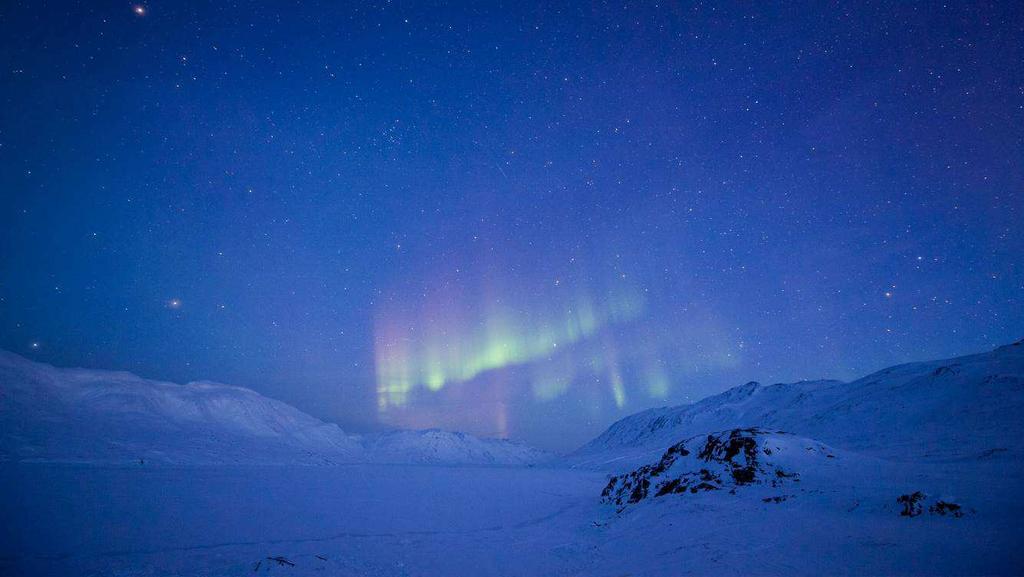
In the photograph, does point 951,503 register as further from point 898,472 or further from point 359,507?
point 359,507

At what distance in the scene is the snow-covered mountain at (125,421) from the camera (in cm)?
8244

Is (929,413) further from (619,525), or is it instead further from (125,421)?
(125,421)

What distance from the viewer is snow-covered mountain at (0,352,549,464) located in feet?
270

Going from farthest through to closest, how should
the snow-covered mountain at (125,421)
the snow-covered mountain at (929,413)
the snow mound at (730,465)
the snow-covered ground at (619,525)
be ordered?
the snow-covered mountain at (125,421) < the snow-covered mountain at (929,413) < the snow mound at (730,465) < the snow-covered ground at (619,525)

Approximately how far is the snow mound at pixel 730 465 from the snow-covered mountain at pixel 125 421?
4059 inches

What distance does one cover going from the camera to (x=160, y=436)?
369 ft

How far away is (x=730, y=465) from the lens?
16.9 meters

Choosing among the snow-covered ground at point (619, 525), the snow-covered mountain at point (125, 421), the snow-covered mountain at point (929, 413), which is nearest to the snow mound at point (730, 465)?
the snow-covered ground at point (619, 525)

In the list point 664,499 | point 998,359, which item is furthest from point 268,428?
point 998,359

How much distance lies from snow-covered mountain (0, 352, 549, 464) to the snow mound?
338ft

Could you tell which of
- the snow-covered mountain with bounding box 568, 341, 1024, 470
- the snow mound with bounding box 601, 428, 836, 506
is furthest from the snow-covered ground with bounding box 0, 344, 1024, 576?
the snow-covered mountain with bounding box 568, 341, 1024, 470

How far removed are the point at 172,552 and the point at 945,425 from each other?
253 ft

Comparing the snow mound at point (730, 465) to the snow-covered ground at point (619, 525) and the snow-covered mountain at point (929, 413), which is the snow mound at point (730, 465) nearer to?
the snow-covered ground at point (619, 525)

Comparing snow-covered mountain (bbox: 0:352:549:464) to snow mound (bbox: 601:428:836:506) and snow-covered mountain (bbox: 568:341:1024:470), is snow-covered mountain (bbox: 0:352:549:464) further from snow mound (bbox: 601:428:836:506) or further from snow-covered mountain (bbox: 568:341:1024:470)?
snow-covered mountain (bbox: 568:341:1024:470)
